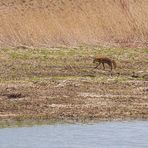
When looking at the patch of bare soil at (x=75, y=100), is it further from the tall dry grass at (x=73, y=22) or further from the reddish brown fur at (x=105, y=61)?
the tall dry grass at (x=73, y=22)

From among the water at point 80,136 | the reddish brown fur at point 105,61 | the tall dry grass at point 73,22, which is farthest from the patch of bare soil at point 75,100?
the tall dry grass at point 73,22

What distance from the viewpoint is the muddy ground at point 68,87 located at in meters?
24.5

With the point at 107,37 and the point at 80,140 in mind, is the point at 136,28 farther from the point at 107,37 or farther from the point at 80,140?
the point at 80,140

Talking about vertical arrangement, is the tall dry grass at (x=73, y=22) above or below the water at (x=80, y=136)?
above

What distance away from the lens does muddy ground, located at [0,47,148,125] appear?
2452 centimetres

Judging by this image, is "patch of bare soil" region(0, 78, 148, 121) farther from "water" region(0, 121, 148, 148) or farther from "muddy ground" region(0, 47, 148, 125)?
"water" region(0, 121, 148, 148)

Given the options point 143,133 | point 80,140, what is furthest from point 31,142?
point 143,133

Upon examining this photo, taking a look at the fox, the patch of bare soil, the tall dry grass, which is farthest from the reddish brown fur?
the tall dry grass

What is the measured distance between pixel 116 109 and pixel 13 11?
75.3 ft

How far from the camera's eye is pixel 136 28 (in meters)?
53.5

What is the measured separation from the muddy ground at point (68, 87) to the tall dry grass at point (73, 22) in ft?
12.0

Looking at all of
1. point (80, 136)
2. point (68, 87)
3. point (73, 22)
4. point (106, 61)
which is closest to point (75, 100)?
point (68, 87)

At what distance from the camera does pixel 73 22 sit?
49.1 metres

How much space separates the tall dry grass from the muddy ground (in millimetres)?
3656
